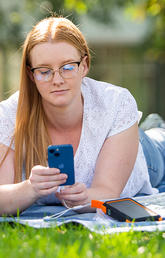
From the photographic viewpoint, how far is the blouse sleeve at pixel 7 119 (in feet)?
11.3

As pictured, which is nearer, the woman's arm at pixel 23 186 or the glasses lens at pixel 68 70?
the woman's arm at pixel 23 186

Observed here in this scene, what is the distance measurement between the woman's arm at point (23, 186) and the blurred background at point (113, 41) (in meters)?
7.45

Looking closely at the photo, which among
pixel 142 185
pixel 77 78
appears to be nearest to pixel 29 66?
pixel 77 78

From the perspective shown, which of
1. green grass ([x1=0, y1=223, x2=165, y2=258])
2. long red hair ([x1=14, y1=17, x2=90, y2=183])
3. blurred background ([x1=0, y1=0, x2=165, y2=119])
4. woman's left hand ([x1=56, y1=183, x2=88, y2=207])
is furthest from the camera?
blurred background ([x1=0, y1=0, x2=165, y2=119])

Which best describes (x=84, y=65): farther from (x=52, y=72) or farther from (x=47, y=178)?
(x=47, y=178)

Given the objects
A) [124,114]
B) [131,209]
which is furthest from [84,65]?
[131,209]

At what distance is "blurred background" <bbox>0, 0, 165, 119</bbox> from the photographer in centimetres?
1381

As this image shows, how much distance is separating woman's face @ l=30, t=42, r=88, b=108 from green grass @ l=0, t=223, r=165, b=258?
97cm

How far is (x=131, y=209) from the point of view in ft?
9.70

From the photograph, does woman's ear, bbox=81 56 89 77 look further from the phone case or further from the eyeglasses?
the phone case

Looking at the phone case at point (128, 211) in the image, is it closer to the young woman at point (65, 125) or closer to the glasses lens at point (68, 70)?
the young woman at point (65, 125)

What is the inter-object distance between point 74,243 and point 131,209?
71cm

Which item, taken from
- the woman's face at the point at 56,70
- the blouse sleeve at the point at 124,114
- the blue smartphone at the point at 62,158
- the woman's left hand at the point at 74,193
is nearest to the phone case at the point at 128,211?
the woman's left hand at the point at 74,193

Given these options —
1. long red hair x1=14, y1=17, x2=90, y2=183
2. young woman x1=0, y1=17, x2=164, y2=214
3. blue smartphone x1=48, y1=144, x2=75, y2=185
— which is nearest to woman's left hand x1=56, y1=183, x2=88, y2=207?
young woman x1=0, y1=17, x2=164, y2=214
